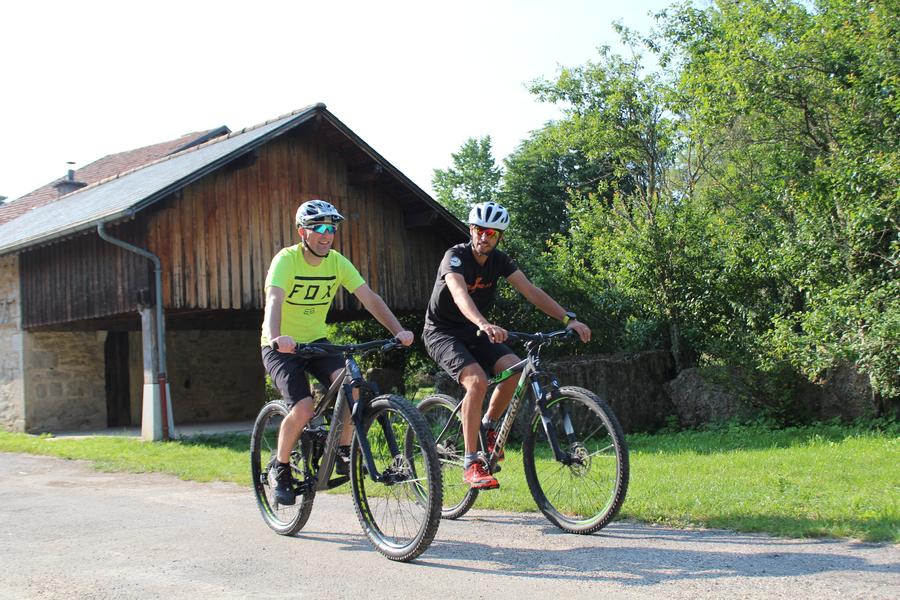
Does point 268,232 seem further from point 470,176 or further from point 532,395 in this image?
point 470,176

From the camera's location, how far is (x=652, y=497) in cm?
621

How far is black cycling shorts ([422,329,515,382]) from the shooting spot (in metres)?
5.80

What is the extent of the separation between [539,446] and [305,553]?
158cm

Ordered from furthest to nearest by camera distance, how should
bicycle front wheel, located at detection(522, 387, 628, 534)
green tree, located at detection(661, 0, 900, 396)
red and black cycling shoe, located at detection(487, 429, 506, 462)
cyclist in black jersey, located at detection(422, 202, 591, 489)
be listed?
green tree, located at detection(661, 0, 900, 396) < red and black cycling shoe, located at detection(487, 429, 506, 462) < cyclist in black jersey, located at detection(422, 202, 591, 489) < bicycle front wheel, located at detection(522, 387, 628, 534)

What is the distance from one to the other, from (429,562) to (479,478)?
73 cm

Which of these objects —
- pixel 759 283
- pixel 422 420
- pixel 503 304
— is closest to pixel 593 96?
pixel 503 304

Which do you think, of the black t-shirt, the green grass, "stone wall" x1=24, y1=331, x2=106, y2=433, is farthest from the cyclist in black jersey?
"stone wall" x1=24, y1=331, x2=106, y2=433

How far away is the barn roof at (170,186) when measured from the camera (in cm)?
1269

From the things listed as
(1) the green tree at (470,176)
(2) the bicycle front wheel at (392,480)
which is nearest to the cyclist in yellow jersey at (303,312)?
(2) the bicycle front wheel at (392,480)

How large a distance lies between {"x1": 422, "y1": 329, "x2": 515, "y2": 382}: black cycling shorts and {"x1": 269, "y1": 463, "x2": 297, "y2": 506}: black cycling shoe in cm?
122

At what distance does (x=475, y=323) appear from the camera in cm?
555

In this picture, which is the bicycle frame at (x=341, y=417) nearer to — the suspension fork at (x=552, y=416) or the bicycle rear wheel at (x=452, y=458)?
the bicycle rear wheel at (x=452, y=458)

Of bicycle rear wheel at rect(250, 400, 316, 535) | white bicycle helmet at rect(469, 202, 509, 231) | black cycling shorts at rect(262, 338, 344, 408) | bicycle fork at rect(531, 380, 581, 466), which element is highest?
white bicycle helmet at rect(469, 202, 509, 231)

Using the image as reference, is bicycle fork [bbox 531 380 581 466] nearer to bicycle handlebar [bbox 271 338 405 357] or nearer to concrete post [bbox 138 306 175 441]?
bicycle handlebar [bbox 271 338 405 357]
